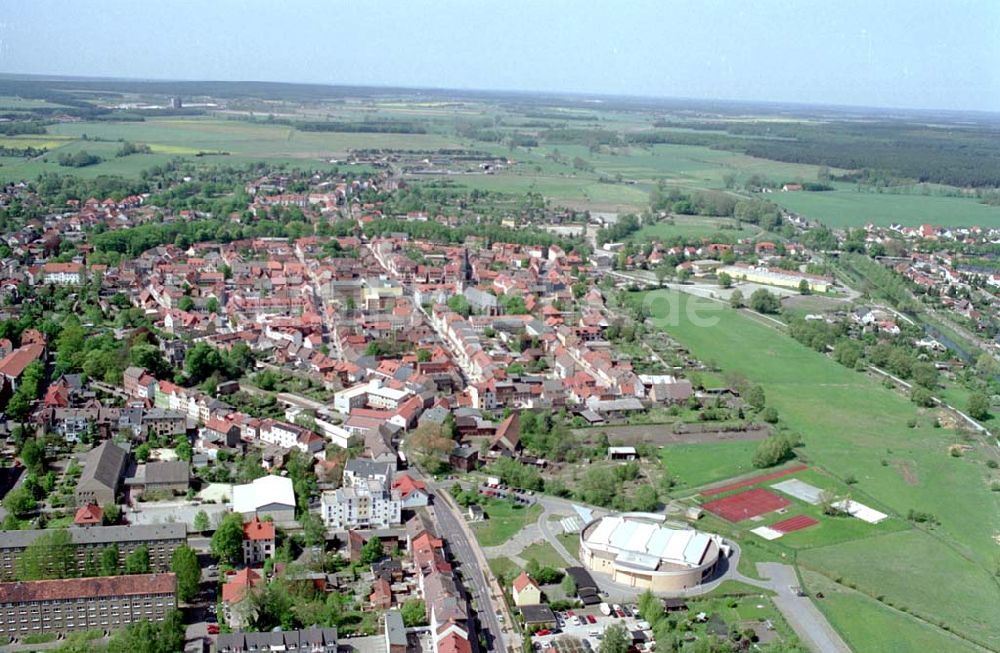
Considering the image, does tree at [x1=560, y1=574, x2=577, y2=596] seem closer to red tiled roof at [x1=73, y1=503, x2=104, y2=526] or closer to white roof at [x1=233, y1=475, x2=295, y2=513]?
white roof at [x1=233, y1=475, x2=295, y2=513]

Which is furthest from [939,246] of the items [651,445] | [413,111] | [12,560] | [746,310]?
[413,111]

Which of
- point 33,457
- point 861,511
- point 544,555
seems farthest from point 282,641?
point 861,511

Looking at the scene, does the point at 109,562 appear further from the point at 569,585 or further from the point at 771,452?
the point at 771,452

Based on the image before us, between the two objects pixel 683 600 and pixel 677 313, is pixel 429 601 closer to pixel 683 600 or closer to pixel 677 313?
pixel 683 600

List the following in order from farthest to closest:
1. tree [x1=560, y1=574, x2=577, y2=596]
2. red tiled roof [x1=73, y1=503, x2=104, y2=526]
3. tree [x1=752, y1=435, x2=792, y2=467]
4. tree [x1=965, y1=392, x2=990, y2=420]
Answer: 1. tree [x1=965, y1=392, x2=990, y2=420]
2. tree [x1=752, y1=435, x2=792, y2=467]
3. red tiled roof [x1=73, y1=503, x2=104, y2=526]
4. tree [x1=560, y1=574, x2=577, y2=596]

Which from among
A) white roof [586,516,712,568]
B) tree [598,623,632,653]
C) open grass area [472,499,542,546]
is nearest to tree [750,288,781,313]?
open grass area [472,499,542,546]

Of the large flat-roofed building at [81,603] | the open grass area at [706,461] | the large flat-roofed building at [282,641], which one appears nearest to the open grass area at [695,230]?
the open grass area at [706,461]
